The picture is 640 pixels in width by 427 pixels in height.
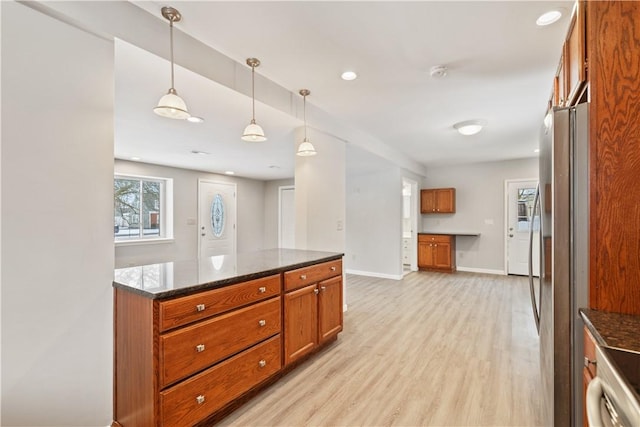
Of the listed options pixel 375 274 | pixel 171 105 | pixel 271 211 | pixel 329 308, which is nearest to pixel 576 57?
pixel 171 105

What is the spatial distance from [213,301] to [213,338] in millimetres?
209

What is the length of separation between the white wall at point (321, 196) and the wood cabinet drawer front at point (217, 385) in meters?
1.48

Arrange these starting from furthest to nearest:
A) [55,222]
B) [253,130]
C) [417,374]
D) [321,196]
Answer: [321,196] → [417,374] → [253,130] → [55,222]

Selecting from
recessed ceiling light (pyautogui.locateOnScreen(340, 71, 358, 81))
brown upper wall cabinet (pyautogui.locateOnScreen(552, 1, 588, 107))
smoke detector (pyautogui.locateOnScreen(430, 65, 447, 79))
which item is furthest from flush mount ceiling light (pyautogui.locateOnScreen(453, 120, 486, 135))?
recessed ceiling light (pyautogui.locateOnScreen(340, 71, 358, 81))

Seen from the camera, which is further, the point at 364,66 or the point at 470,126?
the point at 470,126

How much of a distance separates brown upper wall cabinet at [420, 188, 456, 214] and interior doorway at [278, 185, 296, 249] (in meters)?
3.16

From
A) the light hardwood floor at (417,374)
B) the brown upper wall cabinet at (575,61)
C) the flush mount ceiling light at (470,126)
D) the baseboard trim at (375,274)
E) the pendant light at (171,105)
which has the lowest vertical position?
the light hardwood floor at (417,374)

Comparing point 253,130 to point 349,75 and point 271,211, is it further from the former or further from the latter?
point 271,211

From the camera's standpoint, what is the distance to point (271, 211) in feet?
26.8

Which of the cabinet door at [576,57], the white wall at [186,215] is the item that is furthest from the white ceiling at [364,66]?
the white wall at [186,215]

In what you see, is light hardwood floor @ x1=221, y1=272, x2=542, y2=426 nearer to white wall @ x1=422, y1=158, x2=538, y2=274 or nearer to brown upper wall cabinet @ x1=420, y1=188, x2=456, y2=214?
white wall @ x1=422, y1=158, x2=538, y2=274

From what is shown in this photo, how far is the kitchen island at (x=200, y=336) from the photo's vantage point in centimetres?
154

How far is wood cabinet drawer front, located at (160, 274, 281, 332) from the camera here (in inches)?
61.2

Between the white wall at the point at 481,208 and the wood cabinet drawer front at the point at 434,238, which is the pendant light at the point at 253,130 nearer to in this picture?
the wood cabinet drawer front at the point at 434,238
